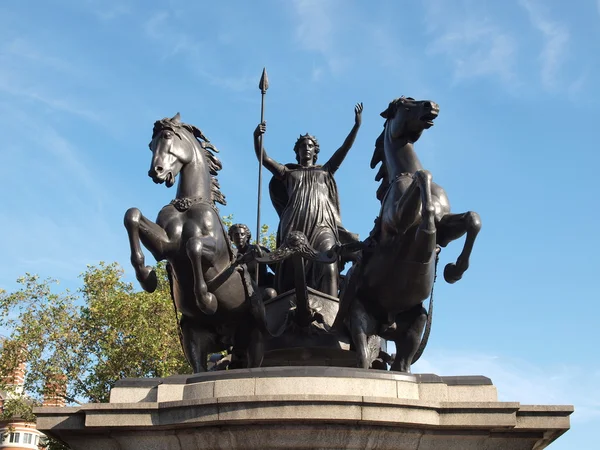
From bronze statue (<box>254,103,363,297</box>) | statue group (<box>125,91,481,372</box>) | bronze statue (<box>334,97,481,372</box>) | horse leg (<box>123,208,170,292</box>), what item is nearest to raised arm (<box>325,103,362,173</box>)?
bronze statue (<box>254,103,363,297</box>)

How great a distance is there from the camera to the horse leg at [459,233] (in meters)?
9.27

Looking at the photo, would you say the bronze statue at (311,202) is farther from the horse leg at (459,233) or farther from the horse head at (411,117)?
the horse leg at (459,233)

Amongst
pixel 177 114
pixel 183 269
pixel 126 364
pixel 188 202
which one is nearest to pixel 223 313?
pixel 183 269

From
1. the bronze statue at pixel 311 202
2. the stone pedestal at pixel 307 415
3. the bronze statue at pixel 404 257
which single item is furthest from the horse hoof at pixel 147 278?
the bronze statue at pixel 311 202

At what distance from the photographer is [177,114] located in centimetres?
1074

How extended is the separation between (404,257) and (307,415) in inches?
109

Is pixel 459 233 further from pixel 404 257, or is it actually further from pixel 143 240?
pixel 143 240

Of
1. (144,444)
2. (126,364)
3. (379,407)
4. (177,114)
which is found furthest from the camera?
(126,364)

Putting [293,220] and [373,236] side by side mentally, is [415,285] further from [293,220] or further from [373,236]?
[293,220]

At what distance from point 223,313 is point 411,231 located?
2.50 meters

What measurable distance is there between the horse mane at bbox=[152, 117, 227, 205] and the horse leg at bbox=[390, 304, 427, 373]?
2850mm

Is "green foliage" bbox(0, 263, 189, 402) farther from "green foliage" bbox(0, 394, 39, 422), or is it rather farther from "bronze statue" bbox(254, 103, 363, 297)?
"bronze statue" bbox(254, 103, 363, 297)

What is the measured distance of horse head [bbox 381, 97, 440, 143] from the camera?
10.2 m

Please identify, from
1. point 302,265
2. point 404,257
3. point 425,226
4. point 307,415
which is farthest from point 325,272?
point 307,415
